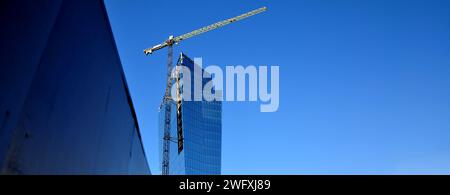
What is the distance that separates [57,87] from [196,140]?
161918 mm

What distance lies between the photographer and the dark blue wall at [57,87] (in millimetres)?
2855

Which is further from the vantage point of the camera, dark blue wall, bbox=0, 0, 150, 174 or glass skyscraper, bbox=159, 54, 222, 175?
glass skyscraper, bbox=159, 54, 222, 175

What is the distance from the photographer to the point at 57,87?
12.1 ft

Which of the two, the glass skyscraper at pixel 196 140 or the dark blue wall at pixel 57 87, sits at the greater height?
the glass skyscraper at pixel 196 140

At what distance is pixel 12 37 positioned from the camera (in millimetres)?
2793

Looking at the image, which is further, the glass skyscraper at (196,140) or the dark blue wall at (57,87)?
the glass skyscraper at (196,140)

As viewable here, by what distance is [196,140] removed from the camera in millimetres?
164125

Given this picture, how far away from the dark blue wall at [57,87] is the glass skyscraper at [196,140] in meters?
147

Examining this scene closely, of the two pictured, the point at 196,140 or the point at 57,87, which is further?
the point at 196,140

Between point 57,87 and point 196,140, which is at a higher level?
point 196,140

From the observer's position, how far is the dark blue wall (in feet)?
9.37

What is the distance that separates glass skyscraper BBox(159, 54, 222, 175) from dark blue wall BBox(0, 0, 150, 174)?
14712 centimetres
